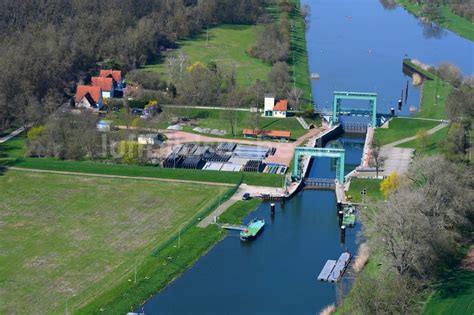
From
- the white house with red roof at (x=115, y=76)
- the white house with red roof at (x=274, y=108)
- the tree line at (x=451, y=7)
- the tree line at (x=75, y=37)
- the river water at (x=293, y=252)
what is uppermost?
the tree line at (x=451, y=7)

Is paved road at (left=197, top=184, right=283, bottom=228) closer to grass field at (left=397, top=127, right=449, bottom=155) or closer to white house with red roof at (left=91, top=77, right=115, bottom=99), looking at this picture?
grass field at (left=397, top=127, right=449, bottom=155)

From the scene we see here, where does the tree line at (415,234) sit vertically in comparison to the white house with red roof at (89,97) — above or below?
below

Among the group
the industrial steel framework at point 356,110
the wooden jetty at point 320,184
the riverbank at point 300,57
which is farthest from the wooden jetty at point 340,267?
the riverbank at point 300,57

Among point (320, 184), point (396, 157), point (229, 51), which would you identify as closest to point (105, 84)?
point (229, 51)

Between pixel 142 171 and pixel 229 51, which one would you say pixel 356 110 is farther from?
pixel 229 51

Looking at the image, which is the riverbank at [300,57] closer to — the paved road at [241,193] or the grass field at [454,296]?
the paved road at [241,193]

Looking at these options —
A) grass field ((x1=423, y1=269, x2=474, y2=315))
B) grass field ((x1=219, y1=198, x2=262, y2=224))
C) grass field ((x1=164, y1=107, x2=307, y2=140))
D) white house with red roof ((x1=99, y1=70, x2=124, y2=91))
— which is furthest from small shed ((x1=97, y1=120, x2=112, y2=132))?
grass field ((x1=423, y1=269, x2=474, y2=315))

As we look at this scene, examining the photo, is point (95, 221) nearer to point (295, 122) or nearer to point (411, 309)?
point (411, 309)
